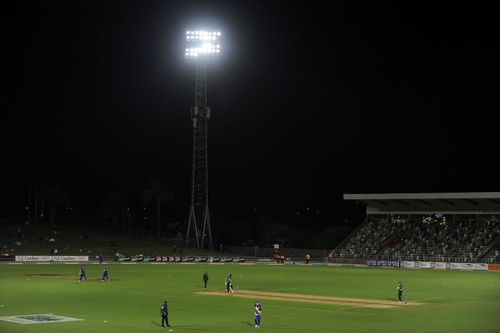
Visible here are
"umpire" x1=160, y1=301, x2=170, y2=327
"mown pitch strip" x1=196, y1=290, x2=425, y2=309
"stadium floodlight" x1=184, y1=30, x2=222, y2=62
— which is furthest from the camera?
"stadium floodlight" x1=184, y1=30, x2=222, y2=62

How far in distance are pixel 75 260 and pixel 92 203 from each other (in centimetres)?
7761

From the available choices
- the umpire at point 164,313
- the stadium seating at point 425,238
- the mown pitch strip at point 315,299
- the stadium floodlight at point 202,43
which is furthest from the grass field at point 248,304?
the stadium floodlight at point 202,43

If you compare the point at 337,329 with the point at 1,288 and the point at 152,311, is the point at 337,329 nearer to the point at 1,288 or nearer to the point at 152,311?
the point at 152,311

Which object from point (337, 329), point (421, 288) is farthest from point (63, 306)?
point (421, 288)

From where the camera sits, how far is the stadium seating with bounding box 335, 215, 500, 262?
103 metres

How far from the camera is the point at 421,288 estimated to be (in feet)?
197

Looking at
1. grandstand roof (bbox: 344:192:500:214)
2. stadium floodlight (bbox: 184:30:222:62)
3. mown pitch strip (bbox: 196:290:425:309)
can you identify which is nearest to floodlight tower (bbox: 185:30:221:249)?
stadium floodlight (bbox: 184:30:222:62)

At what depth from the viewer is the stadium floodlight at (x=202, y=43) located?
352 feet

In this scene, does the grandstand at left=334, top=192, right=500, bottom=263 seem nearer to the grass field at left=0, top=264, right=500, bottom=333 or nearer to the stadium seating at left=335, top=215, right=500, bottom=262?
the stadium seating at left=335, top=215, right=500, bottom=262

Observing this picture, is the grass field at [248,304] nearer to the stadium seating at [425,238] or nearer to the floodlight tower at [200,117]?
the stadium seating at [425,238]

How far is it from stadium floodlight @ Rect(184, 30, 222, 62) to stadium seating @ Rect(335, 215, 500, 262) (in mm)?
36885

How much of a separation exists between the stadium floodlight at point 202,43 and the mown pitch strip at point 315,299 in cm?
5850

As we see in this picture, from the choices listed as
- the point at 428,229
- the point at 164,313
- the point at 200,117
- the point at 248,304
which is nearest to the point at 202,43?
the point at 200,117

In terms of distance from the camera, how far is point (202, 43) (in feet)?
359
